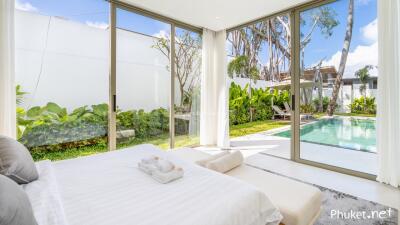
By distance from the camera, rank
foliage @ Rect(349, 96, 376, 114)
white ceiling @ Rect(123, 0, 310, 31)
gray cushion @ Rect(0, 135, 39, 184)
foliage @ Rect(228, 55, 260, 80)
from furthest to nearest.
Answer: foliage @ Rect(228, 55, 260, 80), white ceiling @ Rect(123, 0, 310, 31), foliage @ Rect(349, 96, 376, 114), gray cushion @ Rect(0, 135, 39, 184)

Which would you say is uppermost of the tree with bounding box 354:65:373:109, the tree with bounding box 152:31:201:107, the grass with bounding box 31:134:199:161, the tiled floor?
the tree with bounding box 152:31:201:107

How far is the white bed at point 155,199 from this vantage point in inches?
45.5

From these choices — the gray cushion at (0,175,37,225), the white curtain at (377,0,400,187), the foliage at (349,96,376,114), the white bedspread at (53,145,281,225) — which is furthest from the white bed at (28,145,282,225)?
the foliage at (349,96,376,114)

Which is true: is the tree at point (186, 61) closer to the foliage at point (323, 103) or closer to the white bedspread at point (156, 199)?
the foliage at point (323, 103)

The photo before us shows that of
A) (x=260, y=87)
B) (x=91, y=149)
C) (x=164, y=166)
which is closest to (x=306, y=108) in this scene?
(x=260, y=87)

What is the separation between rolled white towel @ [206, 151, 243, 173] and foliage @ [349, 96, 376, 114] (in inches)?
86.3

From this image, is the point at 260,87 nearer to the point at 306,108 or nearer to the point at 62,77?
the point at 306,108

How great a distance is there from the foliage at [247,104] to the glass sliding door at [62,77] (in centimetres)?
345

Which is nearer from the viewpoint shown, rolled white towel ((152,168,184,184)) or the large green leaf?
rolled white towel ((152,168,184,184))

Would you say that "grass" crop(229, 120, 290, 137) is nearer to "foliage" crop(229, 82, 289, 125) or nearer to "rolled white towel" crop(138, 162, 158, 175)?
"foliage" crop(229, 82, 289, 125)

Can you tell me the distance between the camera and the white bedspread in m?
1.16

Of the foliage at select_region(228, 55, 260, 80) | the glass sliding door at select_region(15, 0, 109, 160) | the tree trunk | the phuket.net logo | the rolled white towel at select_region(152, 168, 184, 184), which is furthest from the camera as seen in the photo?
the foliage at select_region(228, 55, 260, 80)

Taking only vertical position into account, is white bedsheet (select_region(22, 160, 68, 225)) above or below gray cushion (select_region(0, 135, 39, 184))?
below

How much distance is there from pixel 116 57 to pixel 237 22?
2433 mm
